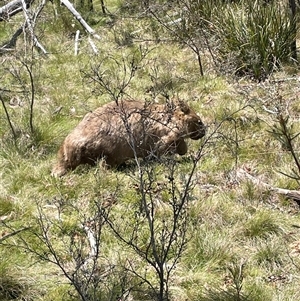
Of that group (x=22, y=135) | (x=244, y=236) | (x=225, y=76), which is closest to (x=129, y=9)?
(x=225, y=76)

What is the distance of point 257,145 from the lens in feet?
22.4

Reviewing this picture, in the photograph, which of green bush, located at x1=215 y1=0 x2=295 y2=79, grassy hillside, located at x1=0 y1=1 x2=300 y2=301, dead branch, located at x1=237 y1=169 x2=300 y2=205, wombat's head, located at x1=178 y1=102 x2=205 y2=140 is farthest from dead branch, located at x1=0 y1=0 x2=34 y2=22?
dead branch, located at x1=237 y1=169 x2=300 y2=205

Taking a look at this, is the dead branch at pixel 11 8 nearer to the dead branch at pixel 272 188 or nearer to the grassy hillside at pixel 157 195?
the grassy hillside at pixel 157 195

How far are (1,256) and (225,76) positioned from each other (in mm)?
4937

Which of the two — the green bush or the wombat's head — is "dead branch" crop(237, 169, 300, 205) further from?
the green bush

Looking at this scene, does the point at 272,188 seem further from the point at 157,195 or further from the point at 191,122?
the point at 191,122

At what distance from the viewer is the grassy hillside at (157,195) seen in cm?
440

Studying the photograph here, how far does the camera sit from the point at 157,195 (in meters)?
5.79

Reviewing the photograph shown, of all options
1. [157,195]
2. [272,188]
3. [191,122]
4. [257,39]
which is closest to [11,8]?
[257,39]

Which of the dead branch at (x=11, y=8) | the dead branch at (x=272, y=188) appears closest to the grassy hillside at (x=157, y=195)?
the dead branch at (x=272, y=188)

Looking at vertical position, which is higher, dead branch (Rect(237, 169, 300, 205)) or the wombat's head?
the wombat's head

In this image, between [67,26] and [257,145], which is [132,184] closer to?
[257,145]

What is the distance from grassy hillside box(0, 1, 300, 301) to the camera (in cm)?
440

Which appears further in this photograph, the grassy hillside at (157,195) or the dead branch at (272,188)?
the dead branch at (272,188)
